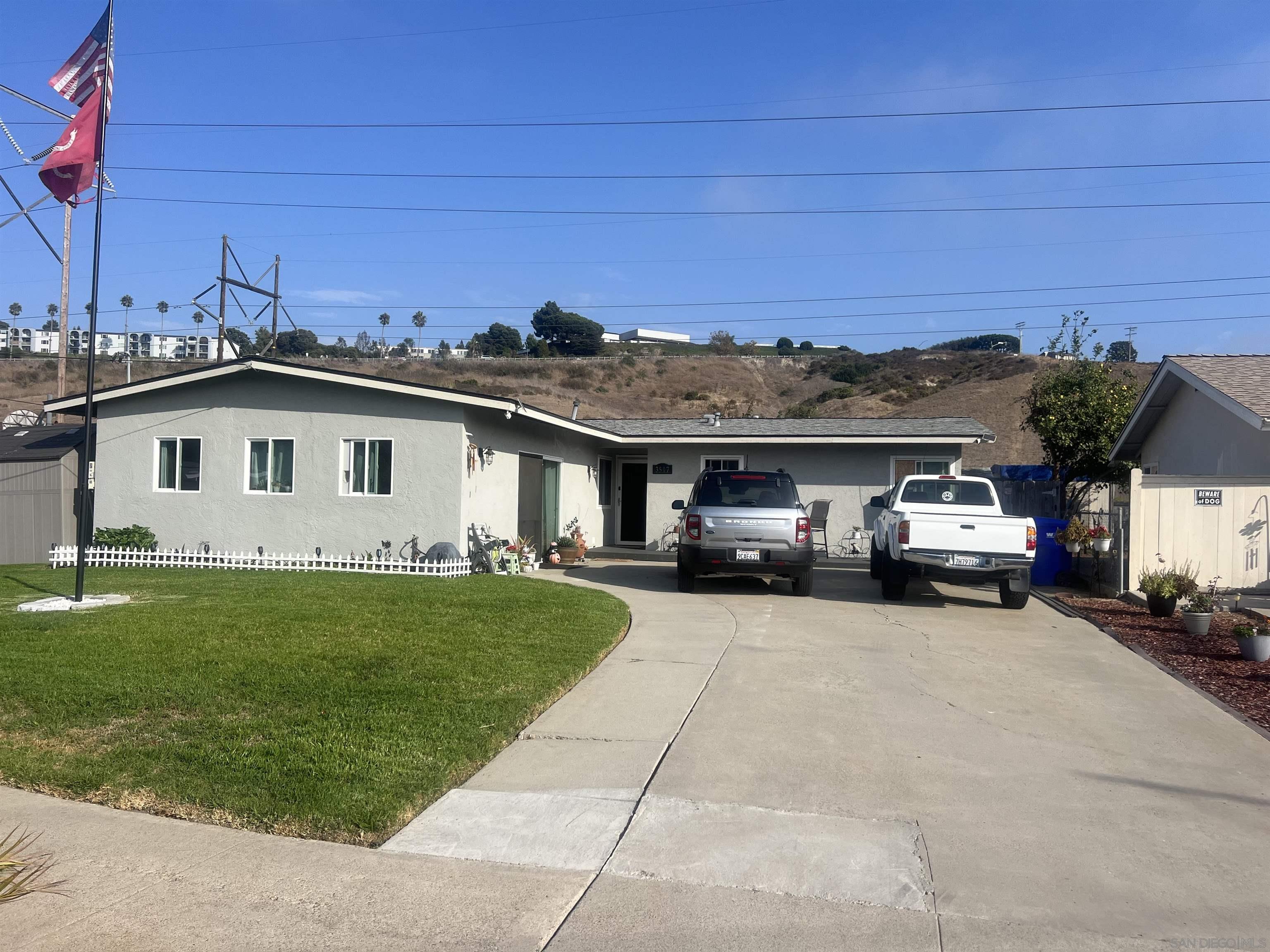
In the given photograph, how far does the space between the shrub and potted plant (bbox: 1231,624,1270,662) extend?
16266 millimetres

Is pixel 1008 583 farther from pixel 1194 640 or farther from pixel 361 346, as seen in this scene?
pixel 361 346

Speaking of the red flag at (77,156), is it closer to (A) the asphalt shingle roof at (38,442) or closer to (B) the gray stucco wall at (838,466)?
(A) the asphalt shingle roof at (38,442)

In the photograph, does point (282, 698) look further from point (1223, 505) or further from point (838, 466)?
point (838, 466)

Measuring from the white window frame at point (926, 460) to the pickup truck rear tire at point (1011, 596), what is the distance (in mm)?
7472

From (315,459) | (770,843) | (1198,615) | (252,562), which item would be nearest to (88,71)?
(315,459)

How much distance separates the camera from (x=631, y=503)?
24406 mm

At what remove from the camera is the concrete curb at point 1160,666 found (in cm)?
703

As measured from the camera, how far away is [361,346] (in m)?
83.1

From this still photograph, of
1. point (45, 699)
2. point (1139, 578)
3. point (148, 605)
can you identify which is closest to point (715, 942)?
point (45, 699)

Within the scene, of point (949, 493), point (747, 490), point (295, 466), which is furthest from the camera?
point (295, 466)

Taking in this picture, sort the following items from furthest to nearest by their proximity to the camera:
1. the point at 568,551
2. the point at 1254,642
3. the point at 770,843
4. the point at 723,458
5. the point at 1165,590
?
the point at 723,458 < the point at 568,551 < the point at 1165,590 < the point at 1254,642 < the point at 770,843

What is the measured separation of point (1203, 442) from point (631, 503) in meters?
12.8

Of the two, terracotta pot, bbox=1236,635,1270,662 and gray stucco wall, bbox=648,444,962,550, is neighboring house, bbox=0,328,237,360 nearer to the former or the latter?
gray stucco wall, bbox=648,444,962,550

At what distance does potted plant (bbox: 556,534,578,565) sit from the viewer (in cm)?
1866
